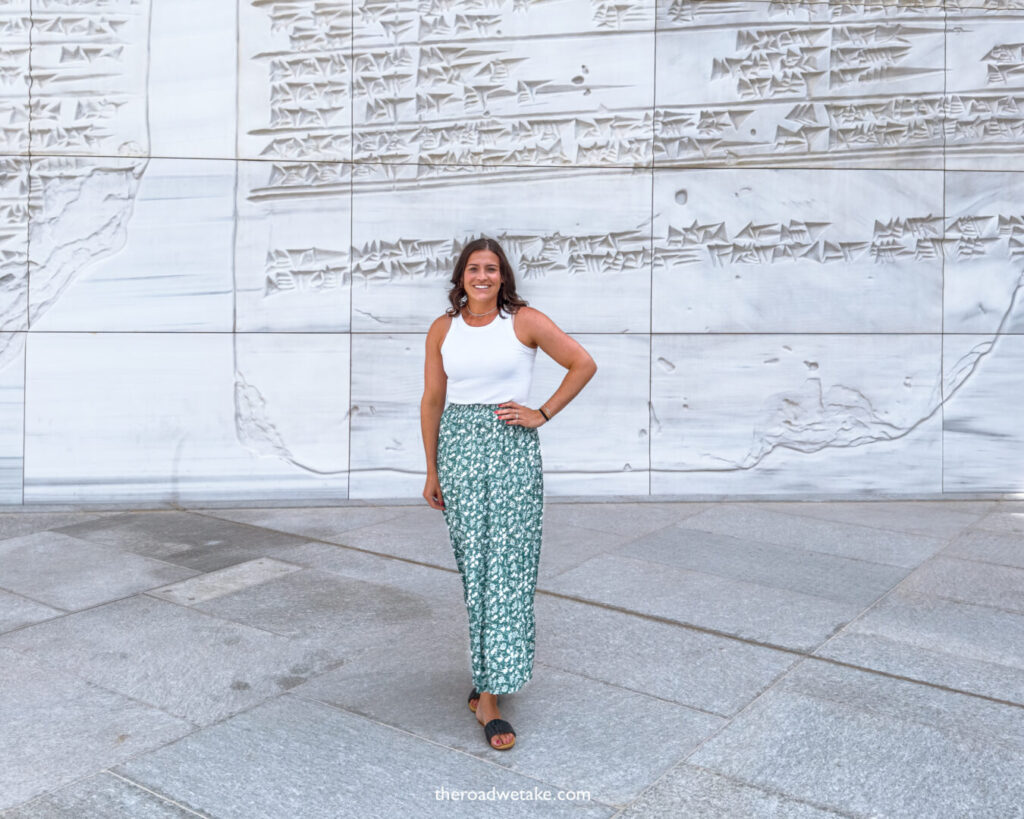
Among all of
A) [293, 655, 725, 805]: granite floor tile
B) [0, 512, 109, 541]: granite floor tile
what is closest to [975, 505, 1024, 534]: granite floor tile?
[293, 655, 725, 805]: granite floor tile

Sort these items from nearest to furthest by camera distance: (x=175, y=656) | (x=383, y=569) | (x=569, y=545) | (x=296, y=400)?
1. (x=175, y=656)
2. (x=383, y=569)
3. (x=569, y=545)
4. (x=296, y=400)

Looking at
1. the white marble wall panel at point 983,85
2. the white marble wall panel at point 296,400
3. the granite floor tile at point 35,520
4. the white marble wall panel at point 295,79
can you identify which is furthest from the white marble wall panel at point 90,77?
the white marble wall panel at point 983,85

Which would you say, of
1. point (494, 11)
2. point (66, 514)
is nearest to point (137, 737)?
point (66, 514)

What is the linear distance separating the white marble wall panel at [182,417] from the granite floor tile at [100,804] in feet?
15.2

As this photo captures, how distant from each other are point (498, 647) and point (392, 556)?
2.64m

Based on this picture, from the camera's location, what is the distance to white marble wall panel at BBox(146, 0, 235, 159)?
7449mm

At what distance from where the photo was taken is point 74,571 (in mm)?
5645

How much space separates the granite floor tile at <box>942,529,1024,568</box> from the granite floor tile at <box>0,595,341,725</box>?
4.28m

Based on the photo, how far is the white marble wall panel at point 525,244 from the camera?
7.68m

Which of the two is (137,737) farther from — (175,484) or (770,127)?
(770,127)

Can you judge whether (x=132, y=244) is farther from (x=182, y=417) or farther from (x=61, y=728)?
(x=61, y=728)

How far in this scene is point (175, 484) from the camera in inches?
300

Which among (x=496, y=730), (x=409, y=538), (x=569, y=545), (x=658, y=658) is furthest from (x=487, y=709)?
Answer: (x=409, y=538)

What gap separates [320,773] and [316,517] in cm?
410
